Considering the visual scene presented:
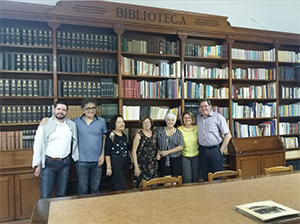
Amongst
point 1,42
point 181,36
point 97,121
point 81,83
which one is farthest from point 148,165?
point 1,42

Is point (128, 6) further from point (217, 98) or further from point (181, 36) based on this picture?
point (217, 98)

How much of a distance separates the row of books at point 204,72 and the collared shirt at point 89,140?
176cm

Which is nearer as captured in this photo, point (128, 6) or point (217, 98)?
point (128, 6)

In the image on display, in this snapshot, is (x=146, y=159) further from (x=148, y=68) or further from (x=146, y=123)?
A: (x=148, y=68)

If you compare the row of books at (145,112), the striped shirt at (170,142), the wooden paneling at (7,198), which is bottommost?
the wooden paneling at (7,198)

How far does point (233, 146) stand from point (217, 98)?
834 mm

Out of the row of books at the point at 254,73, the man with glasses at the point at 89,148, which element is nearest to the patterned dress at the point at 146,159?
the man with glasses at the point at 89,148

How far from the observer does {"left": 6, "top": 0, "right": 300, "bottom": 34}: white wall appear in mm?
4242

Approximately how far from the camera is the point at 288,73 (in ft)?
14.4

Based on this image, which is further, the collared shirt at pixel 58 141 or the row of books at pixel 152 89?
the row of books at pixel 152 89

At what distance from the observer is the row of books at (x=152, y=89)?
3.51 m

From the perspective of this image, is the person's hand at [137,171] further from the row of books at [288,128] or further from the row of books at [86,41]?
the row of books at [288,128]

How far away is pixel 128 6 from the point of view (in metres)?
3.42

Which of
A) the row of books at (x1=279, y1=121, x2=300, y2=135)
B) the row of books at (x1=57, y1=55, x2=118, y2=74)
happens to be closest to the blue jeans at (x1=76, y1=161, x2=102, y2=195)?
the row of books at (x1=57, y1=55, x2=118, y2=74)
